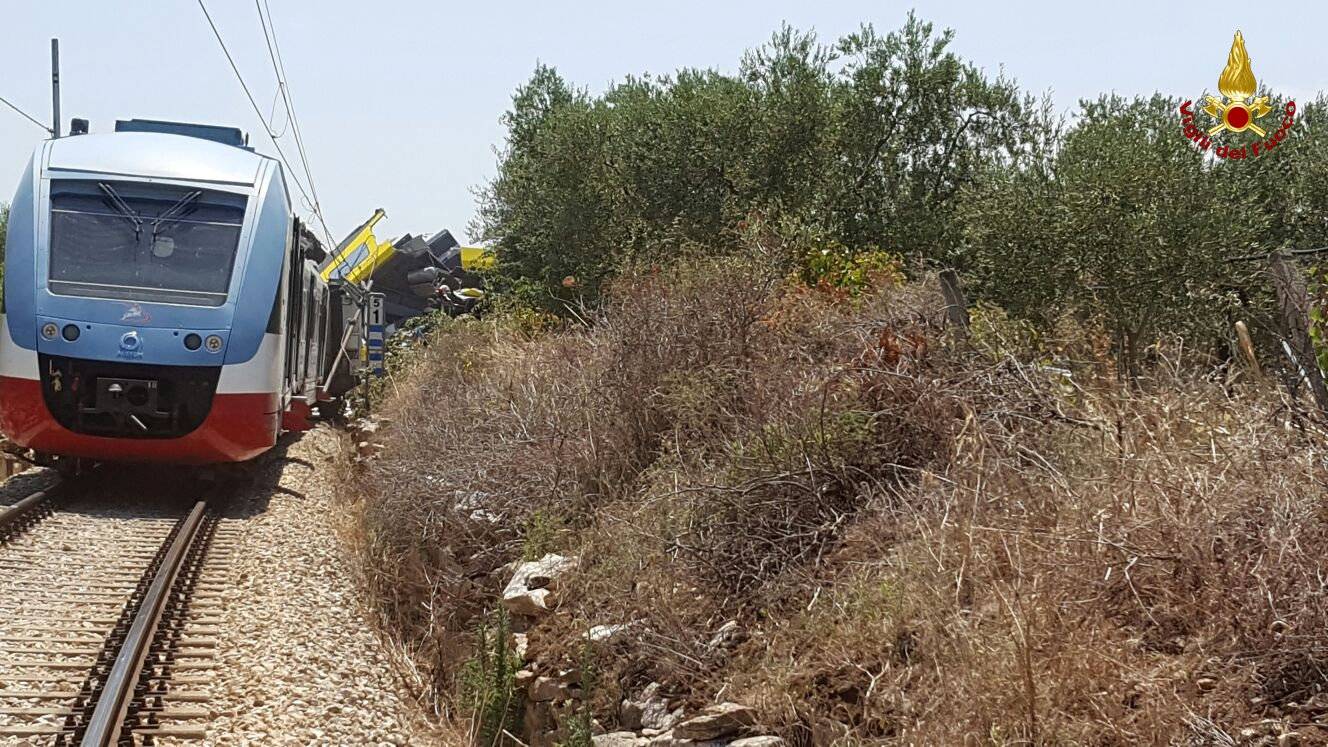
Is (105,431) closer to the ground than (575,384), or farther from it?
closer to the ground

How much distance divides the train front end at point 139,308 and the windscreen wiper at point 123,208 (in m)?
0.01

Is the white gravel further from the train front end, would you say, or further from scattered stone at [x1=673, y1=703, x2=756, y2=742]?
scattered stone at [x1=673, y1=703, x2=756, y2=742]

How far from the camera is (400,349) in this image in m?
24.5

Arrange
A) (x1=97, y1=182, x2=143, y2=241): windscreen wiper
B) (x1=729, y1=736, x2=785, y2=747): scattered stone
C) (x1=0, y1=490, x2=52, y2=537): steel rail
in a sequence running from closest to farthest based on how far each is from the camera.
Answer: (x1=729, y1=736, x2=785, y2=747): scattered stone
(x1=0, y1=490, x2=52, y2=537): steel rail
(x1=97, y1=182, x2=143, y2=241): windscreen wiper

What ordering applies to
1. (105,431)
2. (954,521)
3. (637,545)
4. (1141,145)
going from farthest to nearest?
(1141,145) < (105,431) < (637,545) < (954,521)

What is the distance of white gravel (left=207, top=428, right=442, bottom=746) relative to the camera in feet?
23.3

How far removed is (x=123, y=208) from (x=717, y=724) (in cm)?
915

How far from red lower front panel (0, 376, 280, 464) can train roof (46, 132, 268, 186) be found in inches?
86.2

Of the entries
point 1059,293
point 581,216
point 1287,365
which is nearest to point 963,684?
point 1287,365

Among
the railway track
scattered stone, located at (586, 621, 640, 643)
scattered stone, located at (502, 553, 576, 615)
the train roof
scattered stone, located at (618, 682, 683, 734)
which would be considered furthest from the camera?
the train roof

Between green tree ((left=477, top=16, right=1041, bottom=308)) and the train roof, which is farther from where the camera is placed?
green tree ((left=477, top=16, right=1041, bottom=308))

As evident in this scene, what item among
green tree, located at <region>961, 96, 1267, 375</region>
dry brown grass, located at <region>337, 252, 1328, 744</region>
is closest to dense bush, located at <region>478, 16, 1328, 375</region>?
green tree, located at <region>961, 96, 1267, 375</region>

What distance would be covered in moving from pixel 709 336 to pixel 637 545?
10.2 ft

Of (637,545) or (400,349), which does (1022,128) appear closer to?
(400,349)
